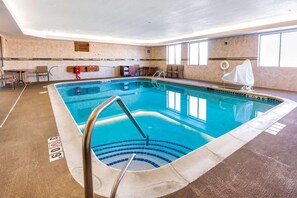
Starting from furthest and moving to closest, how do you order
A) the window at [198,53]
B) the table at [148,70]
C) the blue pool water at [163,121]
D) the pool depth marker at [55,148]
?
the table at [148,70], the window at [198,53], the blue pool water at [163,121], the pool depth marker at [55,148]

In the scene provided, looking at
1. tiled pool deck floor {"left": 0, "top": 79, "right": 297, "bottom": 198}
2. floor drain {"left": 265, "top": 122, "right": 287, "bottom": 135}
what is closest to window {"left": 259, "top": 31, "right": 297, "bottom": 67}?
floor drain {"left": 265, "top": 122, "right": 287, "bottom": 135}

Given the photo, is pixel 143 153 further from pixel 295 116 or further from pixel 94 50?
pixel 94 50

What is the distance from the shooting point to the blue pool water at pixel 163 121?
319 cm

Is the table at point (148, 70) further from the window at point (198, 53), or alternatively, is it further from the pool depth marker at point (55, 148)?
the pool depth marker at point (55, 148)

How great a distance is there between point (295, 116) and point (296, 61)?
4.13 metres

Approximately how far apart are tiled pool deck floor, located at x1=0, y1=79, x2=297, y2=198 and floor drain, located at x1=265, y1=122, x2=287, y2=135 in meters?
0.08

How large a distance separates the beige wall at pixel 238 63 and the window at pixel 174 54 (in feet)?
1.86

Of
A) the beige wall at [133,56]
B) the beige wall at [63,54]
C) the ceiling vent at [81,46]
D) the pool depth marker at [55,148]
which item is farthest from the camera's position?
the ceiling vent at [81,46]

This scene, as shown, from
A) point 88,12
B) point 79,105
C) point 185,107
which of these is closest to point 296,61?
point 185,107

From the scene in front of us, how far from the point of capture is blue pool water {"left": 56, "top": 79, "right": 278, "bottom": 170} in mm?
3187

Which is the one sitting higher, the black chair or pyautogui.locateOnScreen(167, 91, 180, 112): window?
the black chair

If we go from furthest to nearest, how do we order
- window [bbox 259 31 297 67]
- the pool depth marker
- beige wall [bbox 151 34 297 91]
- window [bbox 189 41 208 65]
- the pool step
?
window [bbox 189 41 208 65] < beige wall [bbox 151 34 297 91] < window [bbox 259 31 297 67] < the pool step < the pool depth marker

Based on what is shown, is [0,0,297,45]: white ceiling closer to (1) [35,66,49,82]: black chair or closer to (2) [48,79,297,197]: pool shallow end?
Answer: (2) [48,79,297,197]: pool shallow end

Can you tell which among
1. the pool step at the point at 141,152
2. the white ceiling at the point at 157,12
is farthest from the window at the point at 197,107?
the white ceiling at the point at 157,12
